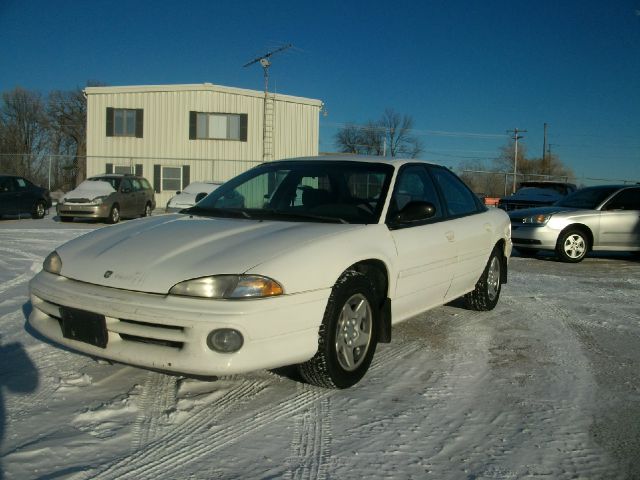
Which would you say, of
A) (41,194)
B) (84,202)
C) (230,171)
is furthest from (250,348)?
(230,171)

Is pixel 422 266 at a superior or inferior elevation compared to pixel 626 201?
inferior

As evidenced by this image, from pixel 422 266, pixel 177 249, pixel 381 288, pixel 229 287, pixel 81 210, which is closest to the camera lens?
pixel 229 287

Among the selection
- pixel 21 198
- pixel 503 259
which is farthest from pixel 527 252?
pixel 21 198

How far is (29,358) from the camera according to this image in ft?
13.2

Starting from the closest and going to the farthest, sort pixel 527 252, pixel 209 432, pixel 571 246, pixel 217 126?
pixel 209 432
pixel 571 246
pixel 527 252
pixel 217 126

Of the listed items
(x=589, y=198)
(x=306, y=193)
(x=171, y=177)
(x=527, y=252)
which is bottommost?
(x=527, y=252)

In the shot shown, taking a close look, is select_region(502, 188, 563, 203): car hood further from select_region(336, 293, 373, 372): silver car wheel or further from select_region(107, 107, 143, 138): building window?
select_region(107, 107, 143, 138): building window

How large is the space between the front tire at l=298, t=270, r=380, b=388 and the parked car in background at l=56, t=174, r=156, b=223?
14.6 metres

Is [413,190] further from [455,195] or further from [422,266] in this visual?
[455,195]

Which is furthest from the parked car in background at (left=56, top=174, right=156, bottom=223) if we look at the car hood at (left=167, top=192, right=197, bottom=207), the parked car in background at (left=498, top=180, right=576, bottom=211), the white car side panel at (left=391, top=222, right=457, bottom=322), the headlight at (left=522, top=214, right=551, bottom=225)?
the white car side panel at (left=391, top=222, right=457, bottom=322)

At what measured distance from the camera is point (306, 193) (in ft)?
15.1

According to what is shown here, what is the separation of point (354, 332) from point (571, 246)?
7791 mm

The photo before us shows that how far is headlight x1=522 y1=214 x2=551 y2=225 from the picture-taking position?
10.4 m

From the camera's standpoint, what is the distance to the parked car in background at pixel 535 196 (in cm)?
1666
